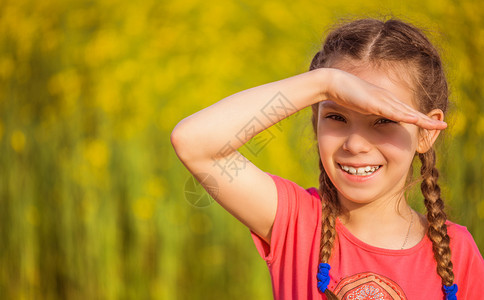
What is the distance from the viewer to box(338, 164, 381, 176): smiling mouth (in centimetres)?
143

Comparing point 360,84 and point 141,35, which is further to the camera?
point 141,35

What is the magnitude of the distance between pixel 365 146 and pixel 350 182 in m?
0.10

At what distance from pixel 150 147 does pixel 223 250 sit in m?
0.66

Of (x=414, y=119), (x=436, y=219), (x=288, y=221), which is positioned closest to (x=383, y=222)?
(x=436, y=219)

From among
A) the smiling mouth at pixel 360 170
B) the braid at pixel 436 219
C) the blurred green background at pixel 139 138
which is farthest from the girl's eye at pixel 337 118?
the blurred green background at pixel 139 138

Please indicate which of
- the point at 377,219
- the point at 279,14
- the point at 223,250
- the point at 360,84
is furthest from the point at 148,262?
the point at 360,84

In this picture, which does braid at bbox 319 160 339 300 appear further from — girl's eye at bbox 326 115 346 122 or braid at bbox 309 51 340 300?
girl's eye at bbox 326 115 346 122

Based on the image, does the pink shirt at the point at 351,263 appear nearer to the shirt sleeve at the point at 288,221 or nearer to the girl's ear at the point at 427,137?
the shirt sleeve at the point at 288,221

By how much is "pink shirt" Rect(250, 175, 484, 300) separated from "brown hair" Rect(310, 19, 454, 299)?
3cm

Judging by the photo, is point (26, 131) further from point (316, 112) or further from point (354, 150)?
point (354, 150)

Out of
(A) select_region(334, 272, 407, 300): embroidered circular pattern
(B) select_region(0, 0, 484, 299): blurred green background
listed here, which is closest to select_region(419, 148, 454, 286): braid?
(A) select_region(334, 272, 407, 300): embroidered circular pattern

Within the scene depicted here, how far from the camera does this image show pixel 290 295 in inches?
58.6

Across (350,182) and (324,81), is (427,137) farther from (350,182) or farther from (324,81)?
(324,81)

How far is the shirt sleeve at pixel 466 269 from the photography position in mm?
1474
